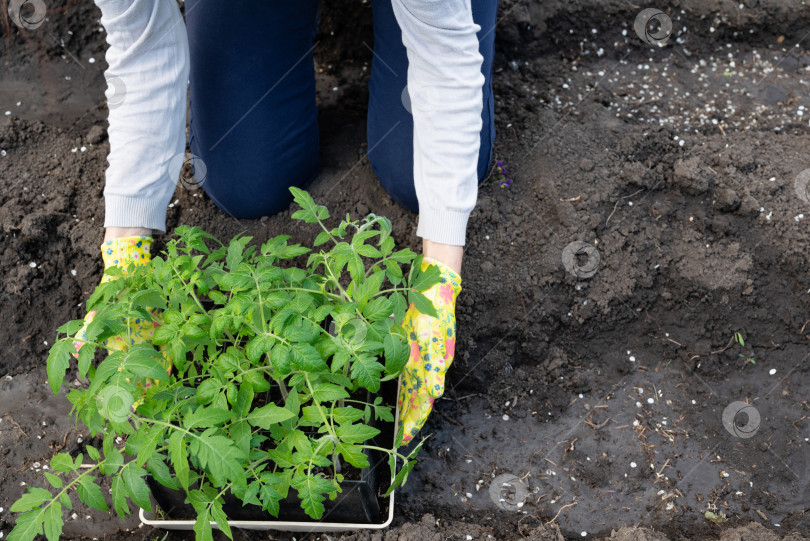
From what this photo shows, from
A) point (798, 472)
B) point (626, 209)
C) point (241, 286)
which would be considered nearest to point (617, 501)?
point (798, 472)

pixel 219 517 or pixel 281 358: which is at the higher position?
pixel 281 358

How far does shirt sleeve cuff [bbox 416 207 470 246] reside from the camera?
1.58m

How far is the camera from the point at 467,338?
1.83 meters

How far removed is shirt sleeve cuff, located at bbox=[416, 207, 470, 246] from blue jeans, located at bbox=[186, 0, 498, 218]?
0.38 meters

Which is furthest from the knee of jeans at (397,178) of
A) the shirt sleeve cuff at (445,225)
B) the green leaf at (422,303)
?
the green leaf at (422,303)

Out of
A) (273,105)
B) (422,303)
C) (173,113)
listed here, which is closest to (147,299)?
(422,303)

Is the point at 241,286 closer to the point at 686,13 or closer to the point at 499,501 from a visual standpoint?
the point at 499,501

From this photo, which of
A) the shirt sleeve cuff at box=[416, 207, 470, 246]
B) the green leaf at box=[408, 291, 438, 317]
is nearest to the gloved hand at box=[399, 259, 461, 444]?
the shirt sleeve cuff at box=[416, 207, 470, 246]

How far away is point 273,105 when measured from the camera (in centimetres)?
199

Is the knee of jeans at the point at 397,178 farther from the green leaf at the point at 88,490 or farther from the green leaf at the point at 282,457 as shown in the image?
the green leaf at the point at 88,490

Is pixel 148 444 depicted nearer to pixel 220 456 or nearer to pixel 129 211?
pixel 220 456

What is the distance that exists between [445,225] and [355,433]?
2.02 feet

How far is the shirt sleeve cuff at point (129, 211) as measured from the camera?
5.23 feet

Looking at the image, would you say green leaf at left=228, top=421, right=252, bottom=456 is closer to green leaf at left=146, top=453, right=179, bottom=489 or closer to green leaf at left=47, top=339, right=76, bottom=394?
green leaf at left=146, top=453, right=179, bottom=489
